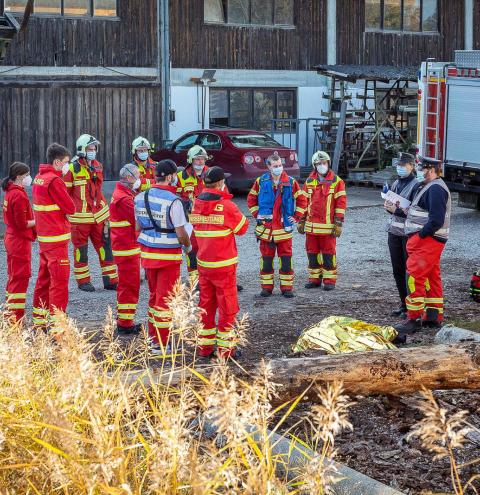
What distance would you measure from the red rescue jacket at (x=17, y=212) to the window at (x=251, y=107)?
51.2 ft

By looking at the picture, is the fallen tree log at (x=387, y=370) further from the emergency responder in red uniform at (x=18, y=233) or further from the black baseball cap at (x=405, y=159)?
the emergency responder in red uniform at (x=18, y=233)

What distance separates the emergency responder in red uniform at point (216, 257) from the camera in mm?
8438

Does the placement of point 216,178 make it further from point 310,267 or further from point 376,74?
point 376,74

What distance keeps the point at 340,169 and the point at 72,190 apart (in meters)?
13.1

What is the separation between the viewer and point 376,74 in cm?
2372

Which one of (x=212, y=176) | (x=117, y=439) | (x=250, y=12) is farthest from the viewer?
(x=250, y=12)

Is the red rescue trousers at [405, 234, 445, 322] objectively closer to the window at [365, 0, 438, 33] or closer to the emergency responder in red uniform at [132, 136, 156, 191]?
the emergency responder in red uniform at [132, 136, 156, 191]

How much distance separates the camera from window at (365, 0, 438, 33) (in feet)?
91.3

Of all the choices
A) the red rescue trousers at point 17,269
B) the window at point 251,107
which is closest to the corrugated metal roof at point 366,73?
the window at point 251,107

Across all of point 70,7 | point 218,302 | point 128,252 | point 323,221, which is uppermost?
point 70,7

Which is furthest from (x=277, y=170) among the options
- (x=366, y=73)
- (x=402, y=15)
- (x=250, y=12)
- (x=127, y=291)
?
(x=402, y=15)

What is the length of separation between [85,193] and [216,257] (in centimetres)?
384

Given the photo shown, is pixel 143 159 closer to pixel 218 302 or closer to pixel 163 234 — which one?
pixel 163 234

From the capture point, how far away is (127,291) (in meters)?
9.53
